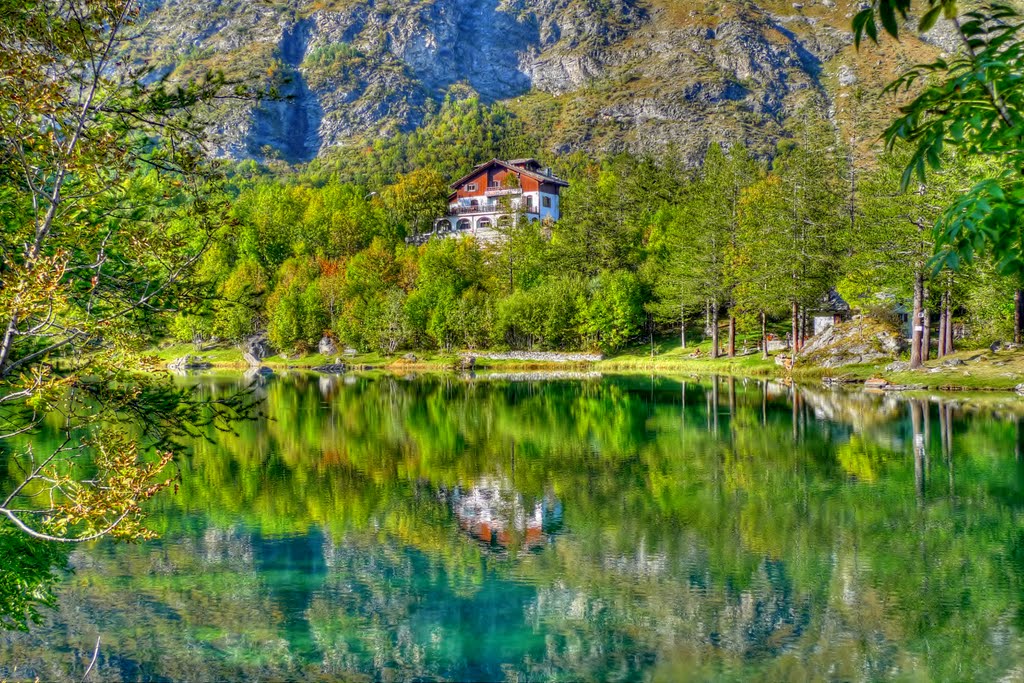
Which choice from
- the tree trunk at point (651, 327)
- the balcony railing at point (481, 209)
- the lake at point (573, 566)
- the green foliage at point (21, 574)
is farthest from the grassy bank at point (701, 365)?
the balcony railing at point (481, 209)

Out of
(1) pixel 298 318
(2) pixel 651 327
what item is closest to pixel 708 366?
(2) pixel 651 327

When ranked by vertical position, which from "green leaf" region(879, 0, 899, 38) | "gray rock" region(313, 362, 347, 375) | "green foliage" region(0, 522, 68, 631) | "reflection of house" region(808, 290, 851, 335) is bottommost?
"green foliage" region(0, 522, 68, 631)

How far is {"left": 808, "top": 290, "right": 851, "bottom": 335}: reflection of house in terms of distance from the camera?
238 ft

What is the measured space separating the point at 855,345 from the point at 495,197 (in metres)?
73.8

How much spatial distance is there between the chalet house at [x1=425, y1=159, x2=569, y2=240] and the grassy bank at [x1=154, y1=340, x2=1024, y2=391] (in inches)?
1322

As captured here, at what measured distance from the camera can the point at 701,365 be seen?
247ft

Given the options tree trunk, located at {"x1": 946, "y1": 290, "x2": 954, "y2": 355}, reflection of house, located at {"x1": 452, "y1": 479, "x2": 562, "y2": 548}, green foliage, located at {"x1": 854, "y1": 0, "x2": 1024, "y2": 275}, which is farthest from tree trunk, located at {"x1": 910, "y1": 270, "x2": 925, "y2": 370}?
green foliage, located at {"x1": 854, "y1": 0, "x2": 1024, "y2": 275}

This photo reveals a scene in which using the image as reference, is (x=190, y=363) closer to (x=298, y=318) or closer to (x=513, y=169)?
(x=298, y=318)

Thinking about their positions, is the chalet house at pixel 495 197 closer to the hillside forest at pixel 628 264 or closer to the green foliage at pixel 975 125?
the hillside forest at pixel 628 264

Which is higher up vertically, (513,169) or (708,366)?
(513,169)

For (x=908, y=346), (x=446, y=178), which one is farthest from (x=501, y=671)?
(x=446, y=178)

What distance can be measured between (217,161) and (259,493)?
1758 centimetres

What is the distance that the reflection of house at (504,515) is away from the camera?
20.1 m

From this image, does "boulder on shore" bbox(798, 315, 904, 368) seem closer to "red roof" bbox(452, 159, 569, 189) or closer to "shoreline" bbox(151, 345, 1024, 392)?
"shoreline" bbox(151, 345, 1024, 392)
